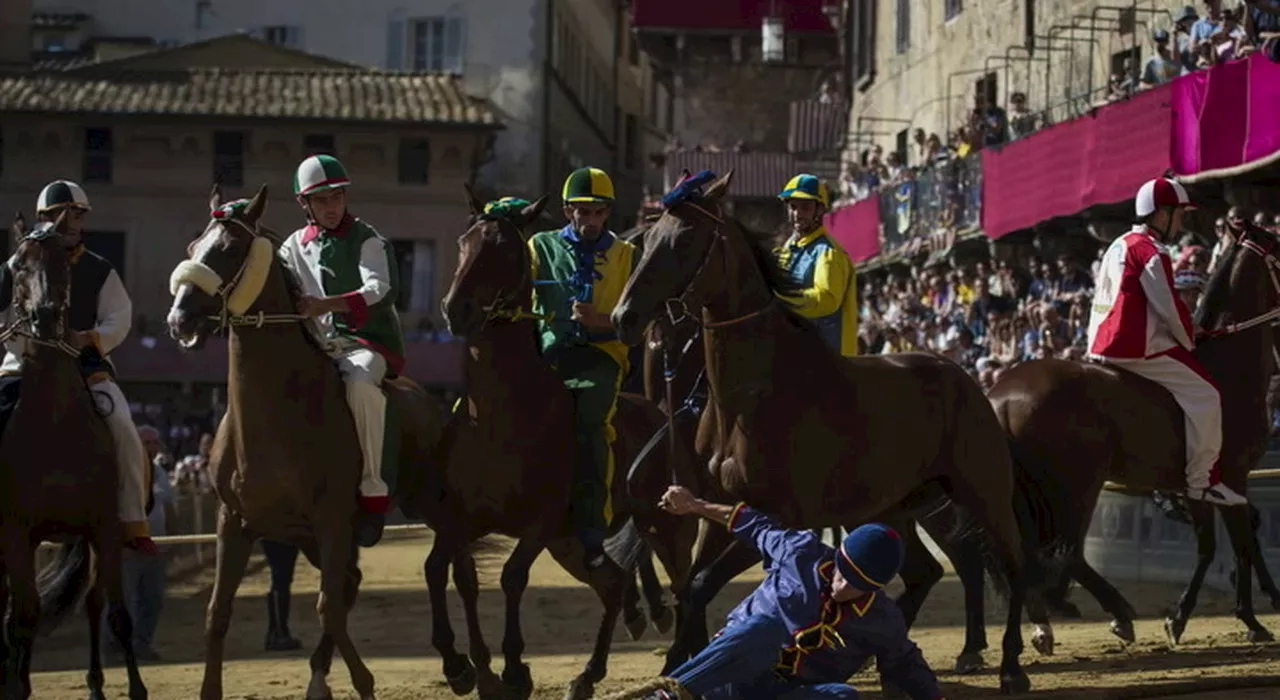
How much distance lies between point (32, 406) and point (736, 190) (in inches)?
1557

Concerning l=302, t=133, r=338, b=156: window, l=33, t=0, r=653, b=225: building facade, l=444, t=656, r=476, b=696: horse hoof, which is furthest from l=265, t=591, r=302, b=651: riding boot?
l=33, t=0, r=653, b=225: building facade

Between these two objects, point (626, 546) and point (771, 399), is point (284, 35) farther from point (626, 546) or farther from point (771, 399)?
point (771, 399)

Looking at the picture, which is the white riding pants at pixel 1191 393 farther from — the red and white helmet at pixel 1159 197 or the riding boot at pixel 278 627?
the riding boot at pixel 278 627

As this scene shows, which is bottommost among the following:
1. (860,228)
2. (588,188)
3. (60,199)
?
(60,199)

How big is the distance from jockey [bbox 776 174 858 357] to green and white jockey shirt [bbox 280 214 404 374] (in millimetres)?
2124

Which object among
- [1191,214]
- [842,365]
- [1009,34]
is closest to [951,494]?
[842,365]

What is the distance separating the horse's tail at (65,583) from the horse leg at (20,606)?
77cm

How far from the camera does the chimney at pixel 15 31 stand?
182ft

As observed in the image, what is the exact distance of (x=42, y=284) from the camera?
1149cm

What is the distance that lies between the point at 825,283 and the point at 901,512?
51.0 inches

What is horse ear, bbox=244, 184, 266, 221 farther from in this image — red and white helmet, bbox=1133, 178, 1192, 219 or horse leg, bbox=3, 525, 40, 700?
red and white helmet, bbox=1133, 178, 1192, 219

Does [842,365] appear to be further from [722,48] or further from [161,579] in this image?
[722,48]

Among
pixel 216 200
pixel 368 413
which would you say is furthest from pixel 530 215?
pixel 216 200

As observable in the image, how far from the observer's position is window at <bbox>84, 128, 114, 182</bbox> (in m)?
51.5
